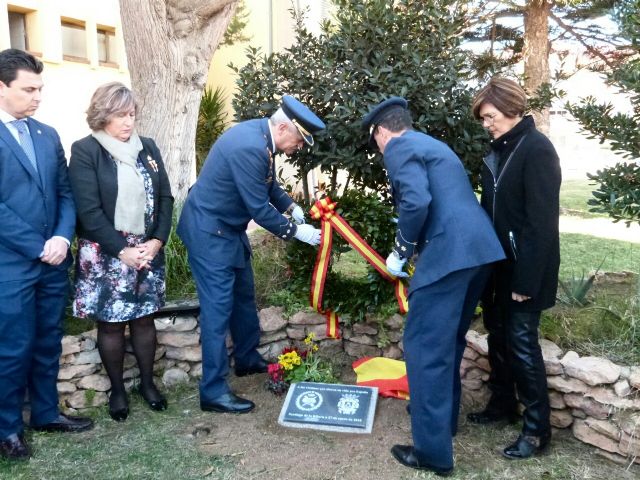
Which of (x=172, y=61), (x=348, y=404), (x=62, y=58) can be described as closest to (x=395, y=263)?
(x=348, y=404)

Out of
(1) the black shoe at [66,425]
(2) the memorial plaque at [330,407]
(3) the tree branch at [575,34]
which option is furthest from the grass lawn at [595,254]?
(3) the tree branch at [575,34]

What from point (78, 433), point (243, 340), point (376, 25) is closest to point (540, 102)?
point (376, 25)

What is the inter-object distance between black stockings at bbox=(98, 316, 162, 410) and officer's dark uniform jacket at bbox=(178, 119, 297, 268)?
65 cm

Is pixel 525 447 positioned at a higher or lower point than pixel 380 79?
lower

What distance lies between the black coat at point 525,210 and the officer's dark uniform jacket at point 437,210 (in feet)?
0.54

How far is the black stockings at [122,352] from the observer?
13.1 ft

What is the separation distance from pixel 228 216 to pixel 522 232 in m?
1.88

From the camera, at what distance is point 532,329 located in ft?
11.2

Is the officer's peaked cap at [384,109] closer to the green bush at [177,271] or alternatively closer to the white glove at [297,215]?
the white glove at [297,215]

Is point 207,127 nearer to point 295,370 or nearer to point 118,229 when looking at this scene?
point 295,370

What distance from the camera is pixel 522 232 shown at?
10.8 feet

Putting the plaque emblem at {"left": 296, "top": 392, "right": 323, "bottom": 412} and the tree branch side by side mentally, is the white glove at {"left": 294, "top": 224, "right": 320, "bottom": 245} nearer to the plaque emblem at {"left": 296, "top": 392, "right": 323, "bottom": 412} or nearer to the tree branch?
the plaque emblem at {"left": 296, "top": 392, "right": 323, "bottom": 412}

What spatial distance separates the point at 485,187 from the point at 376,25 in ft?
5.95

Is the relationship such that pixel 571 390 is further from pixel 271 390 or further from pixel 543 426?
pixel 271 390
